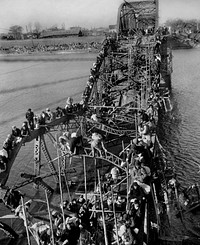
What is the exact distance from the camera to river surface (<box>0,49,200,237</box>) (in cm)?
2761

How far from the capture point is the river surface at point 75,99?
27609mm

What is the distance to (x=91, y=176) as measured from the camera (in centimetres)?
2439

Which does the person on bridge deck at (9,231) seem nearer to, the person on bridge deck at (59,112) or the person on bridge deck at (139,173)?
the person on bridge deck at (139,173)

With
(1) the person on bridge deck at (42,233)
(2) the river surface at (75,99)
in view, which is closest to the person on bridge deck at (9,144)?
(2) the river surface at (75,99)

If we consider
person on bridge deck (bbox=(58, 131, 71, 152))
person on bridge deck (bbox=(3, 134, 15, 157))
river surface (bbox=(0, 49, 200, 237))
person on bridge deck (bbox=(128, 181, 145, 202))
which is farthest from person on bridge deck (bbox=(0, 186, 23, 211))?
person on bridge deck (bbox=(128, 181, 145, 202))

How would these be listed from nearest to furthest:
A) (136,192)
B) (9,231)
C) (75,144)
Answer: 1. (136,192)
2. (9,231)
3. (75,144)

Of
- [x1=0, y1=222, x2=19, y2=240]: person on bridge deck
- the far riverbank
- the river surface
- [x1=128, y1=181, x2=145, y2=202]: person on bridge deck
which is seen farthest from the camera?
the far riverbank

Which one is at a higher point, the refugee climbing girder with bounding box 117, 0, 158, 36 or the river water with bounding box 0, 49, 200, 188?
the refugee climbing girder with bounding box 117, 0, 158, 36

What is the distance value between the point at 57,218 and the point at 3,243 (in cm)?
480

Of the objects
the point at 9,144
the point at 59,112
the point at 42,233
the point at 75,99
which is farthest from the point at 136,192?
the point at 75,99

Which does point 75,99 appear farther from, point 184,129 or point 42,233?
point 42,233

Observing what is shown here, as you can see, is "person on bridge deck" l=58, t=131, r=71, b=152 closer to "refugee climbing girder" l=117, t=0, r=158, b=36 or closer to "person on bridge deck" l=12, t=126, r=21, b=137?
"person on bridge deck" l=12, t=126, r=21, b=137

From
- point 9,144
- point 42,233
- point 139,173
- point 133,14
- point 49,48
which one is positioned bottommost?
point 49,48

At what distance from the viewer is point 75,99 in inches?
1964
